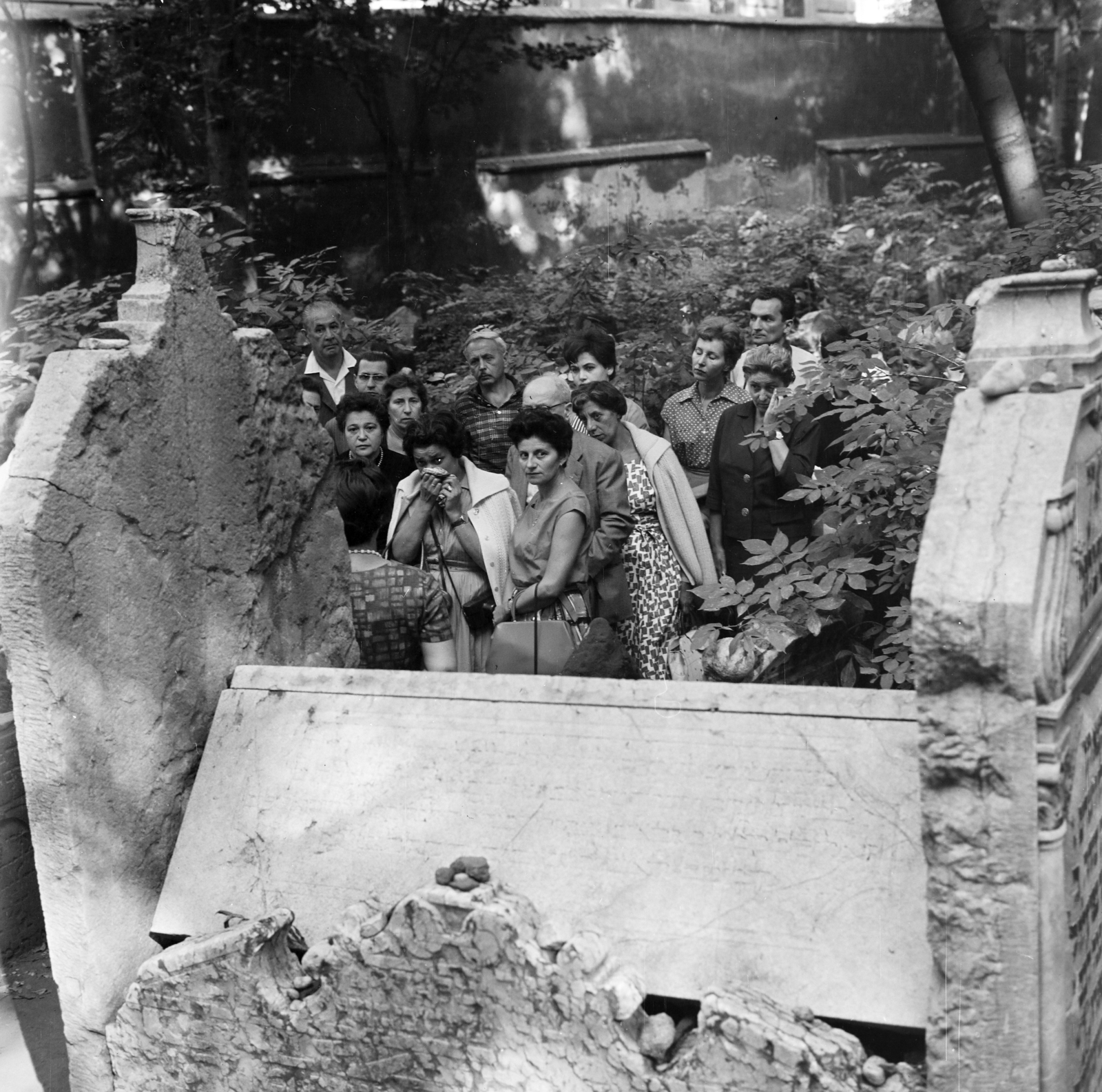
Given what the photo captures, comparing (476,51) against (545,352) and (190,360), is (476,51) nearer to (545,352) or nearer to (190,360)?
(545,352)

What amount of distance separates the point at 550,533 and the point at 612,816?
157 centimetres

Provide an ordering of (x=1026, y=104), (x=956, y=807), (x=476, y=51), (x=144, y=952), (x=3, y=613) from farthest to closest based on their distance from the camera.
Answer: (x=1026, y=104) < (x=476, y=51) < (x=144, y=952) < (x=3, y=613) < (x=956, y=807)

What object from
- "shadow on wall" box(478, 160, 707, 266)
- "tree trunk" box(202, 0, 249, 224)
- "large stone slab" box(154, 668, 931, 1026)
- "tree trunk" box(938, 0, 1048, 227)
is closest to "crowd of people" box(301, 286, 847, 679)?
"large stone slab" box(154, 668, 931, 1026)

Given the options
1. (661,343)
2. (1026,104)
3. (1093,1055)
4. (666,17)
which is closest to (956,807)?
(1093,1055)

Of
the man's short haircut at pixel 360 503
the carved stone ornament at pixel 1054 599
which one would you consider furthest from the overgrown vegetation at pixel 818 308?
the carved stone ornament at pixel 1054 599

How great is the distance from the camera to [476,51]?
1220 centimetres

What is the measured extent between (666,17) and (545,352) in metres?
6.77

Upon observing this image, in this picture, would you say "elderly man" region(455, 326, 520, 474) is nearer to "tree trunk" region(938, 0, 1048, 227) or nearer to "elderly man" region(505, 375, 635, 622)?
"elderly man" region(505, 375, 635, 622)

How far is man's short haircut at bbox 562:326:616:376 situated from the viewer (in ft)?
19.6

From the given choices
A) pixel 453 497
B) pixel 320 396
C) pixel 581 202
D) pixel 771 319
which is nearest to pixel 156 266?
pixel 453 497

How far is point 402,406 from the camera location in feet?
19.5

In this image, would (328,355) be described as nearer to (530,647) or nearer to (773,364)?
(773,364)

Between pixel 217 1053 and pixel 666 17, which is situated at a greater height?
pixel 666 17

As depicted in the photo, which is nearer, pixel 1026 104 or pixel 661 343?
pixel 661 343
